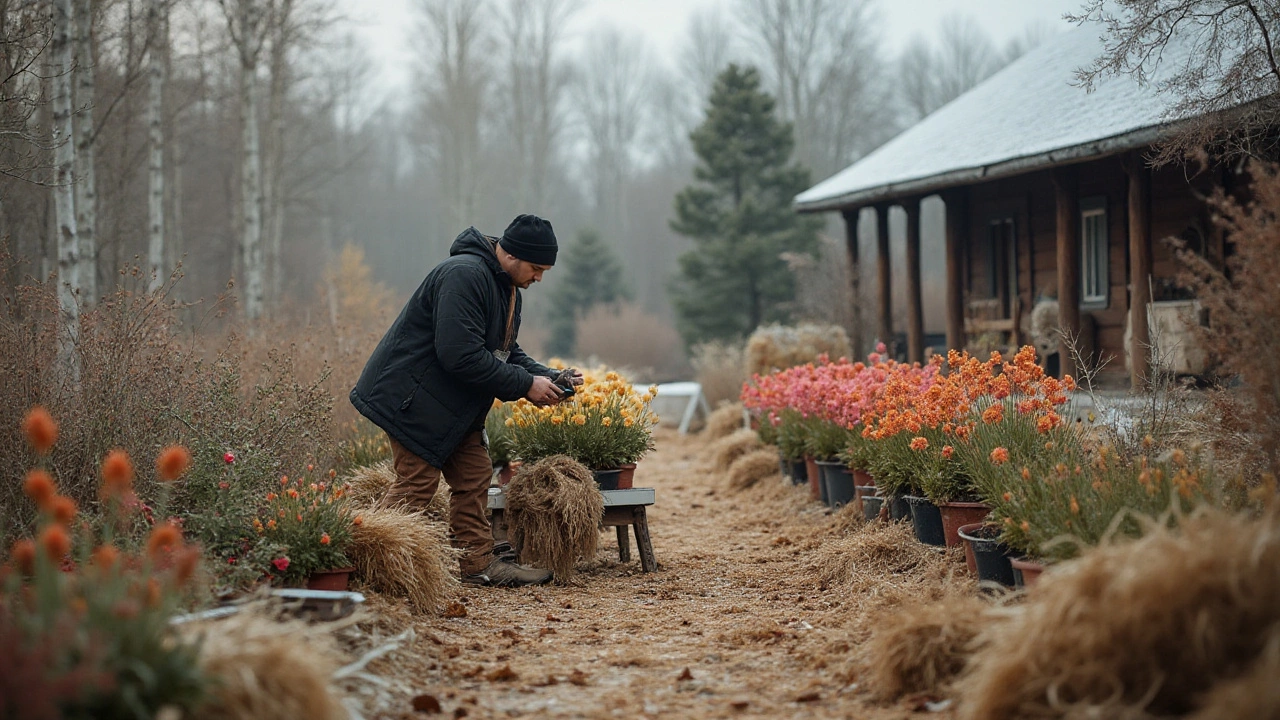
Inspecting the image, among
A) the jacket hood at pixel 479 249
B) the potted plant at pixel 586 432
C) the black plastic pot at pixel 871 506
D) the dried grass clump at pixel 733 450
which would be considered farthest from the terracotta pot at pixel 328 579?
the dried grass clump at pixel 733 450

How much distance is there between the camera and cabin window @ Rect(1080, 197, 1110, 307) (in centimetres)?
1200

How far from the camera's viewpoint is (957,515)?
5.47 metres

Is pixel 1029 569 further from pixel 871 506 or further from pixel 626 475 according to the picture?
pixel 626 475

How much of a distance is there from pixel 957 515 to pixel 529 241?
102 inches

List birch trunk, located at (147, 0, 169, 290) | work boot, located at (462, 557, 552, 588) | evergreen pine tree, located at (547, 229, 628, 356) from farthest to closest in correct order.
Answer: evergreen pine tree, located at (547, 229, 628, 356)
birch trunk, located at (147, 0, 169, 290)
work boot, located at (462, 557, 552, 588)

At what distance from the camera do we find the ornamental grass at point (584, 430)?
6.57m

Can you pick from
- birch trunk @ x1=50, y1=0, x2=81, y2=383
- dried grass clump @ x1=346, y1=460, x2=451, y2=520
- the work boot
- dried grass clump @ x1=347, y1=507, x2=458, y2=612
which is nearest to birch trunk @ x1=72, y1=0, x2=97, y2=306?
birch trunk @ x1=50, y1=0, x2=81, y2=383

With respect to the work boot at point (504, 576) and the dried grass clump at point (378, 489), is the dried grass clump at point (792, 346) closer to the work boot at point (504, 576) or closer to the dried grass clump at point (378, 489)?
the dried grass clump at point (378, 489)

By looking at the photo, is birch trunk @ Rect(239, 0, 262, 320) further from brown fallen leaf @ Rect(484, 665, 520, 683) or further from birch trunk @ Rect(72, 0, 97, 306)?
brown fallen leaf @ Rect(484, 665, 520, 683)

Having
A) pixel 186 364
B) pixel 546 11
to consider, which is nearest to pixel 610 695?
pixel 186 364

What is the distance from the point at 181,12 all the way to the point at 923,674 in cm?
1737

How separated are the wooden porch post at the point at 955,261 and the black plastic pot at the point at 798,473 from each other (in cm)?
372

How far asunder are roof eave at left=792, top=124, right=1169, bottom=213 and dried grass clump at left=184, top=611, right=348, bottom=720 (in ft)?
23.4

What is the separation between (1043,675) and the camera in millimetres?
2984
